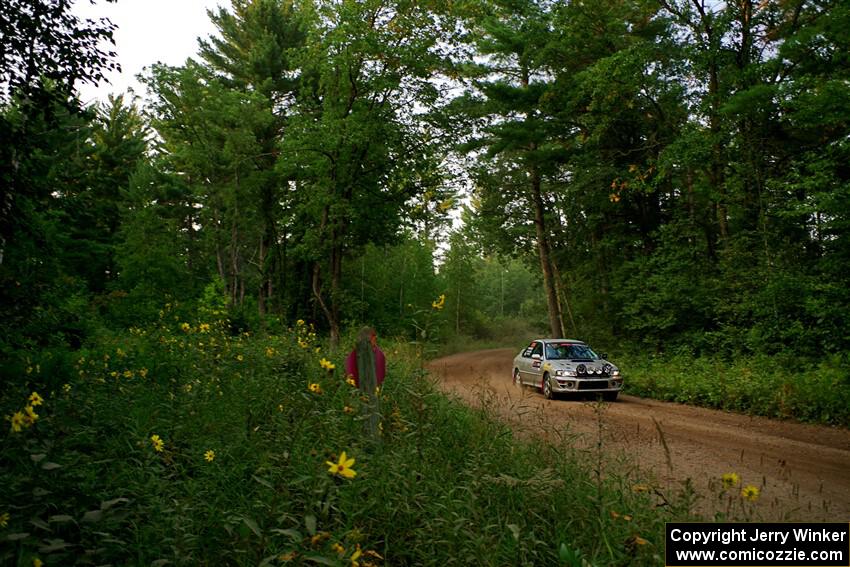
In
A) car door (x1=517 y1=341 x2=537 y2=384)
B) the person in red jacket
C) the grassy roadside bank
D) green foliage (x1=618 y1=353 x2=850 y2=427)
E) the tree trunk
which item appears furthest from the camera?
the tree trunk

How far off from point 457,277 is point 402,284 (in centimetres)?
1109

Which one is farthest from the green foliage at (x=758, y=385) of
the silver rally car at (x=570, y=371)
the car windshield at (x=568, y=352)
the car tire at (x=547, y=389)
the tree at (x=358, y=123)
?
the tree at (x=358, y=123)

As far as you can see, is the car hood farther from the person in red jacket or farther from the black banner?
the black banner

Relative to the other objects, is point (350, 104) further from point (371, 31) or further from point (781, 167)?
point (781, 167)

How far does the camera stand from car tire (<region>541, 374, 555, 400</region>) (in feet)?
46.3

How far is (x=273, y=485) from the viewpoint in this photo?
3752 millimetres

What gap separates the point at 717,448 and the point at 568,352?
6.91 m

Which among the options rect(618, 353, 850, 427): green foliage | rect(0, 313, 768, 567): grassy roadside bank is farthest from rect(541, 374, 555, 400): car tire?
rect(0, 313, 768, 567): grassy roadside bank

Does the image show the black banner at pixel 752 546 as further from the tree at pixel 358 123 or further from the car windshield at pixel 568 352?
the tree at pixel 358 123

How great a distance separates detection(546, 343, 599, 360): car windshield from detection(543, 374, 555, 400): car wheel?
658 millimetres

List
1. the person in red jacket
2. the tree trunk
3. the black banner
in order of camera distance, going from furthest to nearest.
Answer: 1. the tree trunk
2. the person in red jacket
3. the black banner

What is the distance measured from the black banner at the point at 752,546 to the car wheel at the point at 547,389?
1038 centimetres

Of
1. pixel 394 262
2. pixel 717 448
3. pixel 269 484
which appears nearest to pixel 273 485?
pixel 269 484

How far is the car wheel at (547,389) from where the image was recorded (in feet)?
46.3
